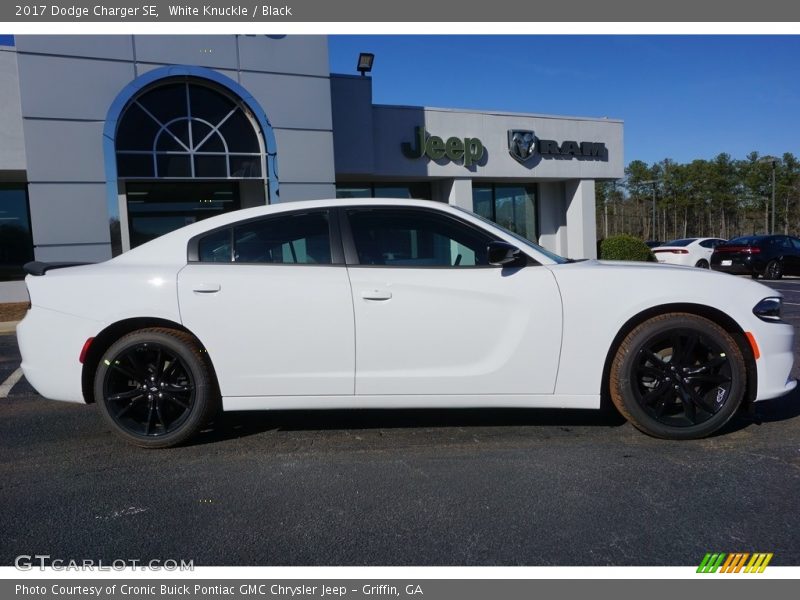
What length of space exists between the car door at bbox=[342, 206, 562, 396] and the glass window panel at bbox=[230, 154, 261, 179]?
10.7m

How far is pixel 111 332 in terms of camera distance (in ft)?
13.3

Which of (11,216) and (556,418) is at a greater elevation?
(11,216)

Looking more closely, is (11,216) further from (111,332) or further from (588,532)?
(588,532)

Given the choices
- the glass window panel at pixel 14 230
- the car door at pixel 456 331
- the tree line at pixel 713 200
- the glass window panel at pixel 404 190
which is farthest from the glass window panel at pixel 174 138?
the tree line at pixel 713 200

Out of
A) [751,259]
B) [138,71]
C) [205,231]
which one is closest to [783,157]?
[751,259]

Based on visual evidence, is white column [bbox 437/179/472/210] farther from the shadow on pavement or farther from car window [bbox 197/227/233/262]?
car window [bbox 197/227/233/262]

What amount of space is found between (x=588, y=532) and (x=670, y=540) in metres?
0.34

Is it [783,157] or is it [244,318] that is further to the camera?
[783,157]

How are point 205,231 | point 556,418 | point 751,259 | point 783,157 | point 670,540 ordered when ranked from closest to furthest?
point 670,540, point 205,231, point 556,418, point 751,259, point 783,157

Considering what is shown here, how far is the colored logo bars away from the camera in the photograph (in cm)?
255

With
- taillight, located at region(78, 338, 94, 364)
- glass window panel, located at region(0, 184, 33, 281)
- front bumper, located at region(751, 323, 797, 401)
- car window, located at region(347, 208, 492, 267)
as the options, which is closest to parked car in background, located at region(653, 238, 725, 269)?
front bumper, located at region(751, 323, 797, 401)

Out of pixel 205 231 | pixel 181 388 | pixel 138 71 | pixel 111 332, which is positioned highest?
pixel 138 71

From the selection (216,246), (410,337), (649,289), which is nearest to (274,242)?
(216,246)

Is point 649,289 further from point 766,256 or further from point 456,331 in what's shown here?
point 766,256
